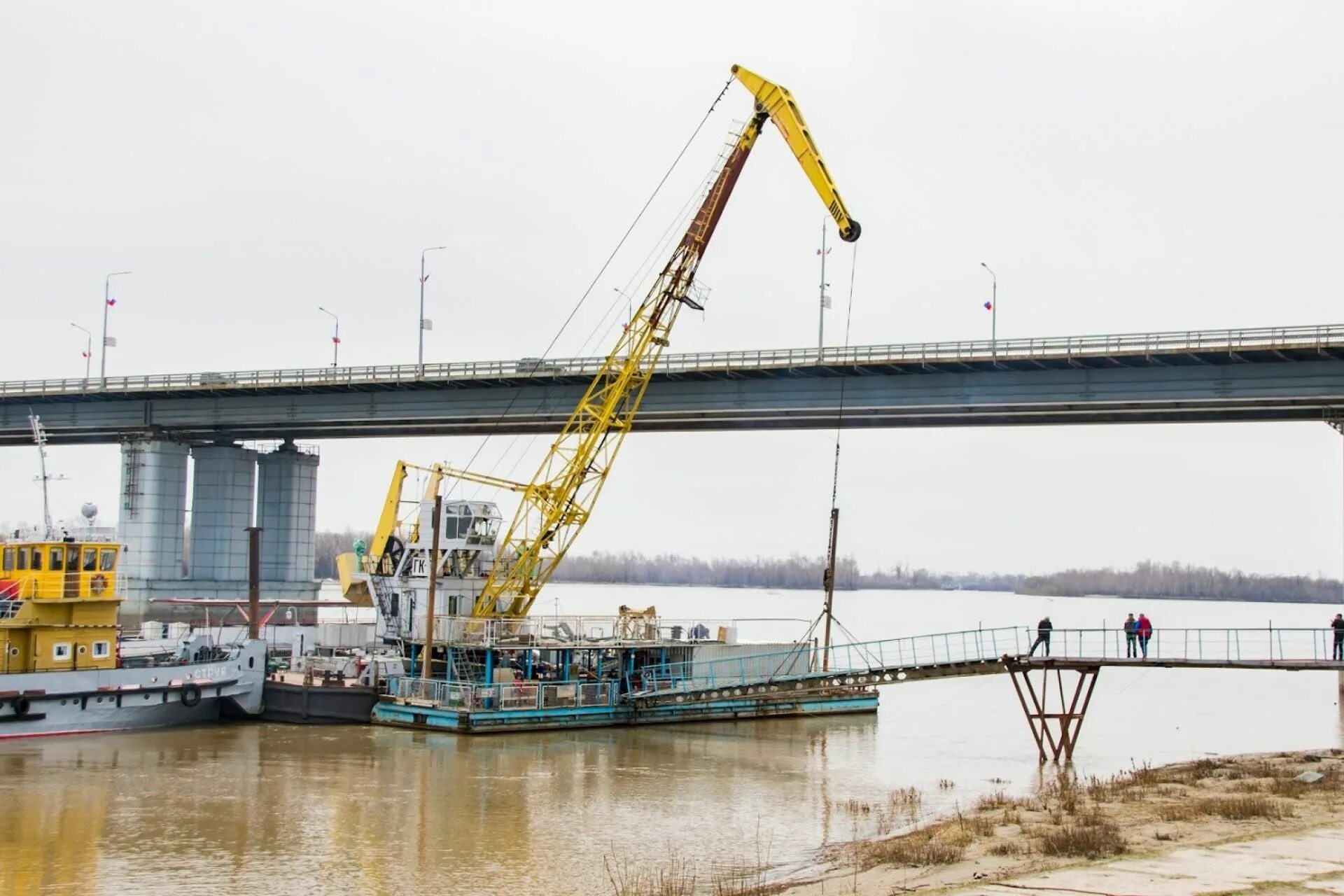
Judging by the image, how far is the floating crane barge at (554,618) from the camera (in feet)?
144

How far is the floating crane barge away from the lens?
44.0 meters

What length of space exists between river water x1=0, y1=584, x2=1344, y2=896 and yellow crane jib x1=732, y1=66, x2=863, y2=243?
1828 cm

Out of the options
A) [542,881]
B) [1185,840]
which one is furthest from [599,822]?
[1185,840]

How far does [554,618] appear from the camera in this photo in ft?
161

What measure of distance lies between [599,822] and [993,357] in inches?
1673

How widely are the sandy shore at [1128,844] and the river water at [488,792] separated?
3.19 metres

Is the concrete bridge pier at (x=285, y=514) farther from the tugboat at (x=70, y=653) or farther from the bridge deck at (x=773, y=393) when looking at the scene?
the tugboat at (x=70, y=653)

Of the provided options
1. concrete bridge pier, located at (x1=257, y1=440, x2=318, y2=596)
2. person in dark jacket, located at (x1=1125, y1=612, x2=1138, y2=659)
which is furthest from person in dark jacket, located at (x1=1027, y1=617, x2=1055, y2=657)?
concrete bridge pier, located at (x1=257, y1=440, x2=318, y2=596)

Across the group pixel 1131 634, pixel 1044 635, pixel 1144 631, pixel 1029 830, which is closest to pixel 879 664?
pixel 1044 635

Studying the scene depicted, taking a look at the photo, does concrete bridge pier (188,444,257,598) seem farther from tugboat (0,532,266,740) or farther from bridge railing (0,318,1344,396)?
tugboat (0,532,266,740)

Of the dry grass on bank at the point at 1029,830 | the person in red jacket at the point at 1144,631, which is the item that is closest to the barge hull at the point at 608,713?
the person in red jacket at the point at 1144,631

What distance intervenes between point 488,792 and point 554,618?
16.0m

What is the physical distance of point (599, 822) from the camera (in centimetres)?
2997

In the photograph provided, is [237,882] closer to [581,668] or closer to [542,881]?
[542,881]
